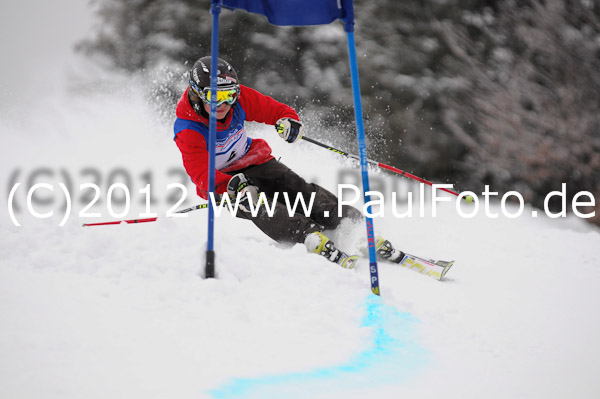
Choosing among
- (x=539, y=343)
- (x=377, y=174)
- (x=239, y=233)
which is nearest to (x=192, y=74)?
(x=239, y=233)

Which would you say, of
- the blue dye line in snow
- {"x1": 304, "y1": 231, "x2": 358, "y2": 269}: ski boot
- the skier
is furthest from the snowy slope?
the skier

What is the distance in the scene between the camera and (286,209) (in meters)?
4.05

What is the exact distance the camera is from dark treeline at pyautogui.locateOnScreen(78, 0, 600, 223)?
21.3 ft

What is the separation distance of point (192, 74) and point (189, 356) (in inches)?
93.6

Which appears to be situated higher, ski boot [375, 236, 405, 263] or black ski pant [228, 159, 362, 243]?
black ski pant [228, 159, 362, 243]

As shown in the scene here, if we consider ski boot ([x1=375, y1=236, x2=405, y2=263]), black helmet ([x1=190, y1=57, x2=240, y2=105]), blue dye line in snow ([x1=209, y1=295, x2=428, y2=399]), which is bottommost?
blue dye line in snow ([x1=209, y1=295, x2=428, y2=399])

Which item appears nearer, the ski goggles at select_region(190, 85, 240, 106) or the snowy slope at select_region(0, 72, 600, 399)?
the snowy slope at select_region(0, 72, 600, 399)

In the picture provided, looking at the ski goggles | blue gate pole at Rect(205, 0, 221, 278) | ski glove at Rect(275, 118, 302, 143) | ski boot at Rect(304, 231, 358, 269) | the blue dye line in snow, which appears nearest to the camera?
the blue dye line in snow

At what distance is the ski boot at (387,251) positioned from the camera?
3932 millimetres

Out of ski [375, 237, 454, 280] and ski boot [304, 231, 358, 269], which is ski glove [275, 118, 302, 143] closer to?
ski boot [304, 231, 358, 269]

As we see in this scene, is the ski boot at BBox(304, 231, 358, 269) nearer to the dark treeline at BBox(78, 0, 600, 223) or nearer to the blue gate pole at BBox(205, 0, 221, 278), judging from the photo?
the blue gate pole at BBox(205, 0, 221, 278)

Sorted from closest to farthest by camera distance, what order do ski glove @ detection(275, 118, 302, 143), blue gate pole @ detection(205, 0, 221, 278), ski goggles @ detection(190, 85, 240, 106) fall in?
1. blue gate pole @ detection(205, 0, 221, 278)
2. ski goggles @ detection(190, 85, 240, 106)
3. ski glove @ detection(275, 118, 302, 143)

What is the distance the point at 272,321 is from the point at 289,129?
2.07 meters

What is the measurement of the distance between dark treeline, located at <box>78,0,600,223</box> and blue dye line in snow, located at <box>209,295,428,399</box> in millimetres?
4954
